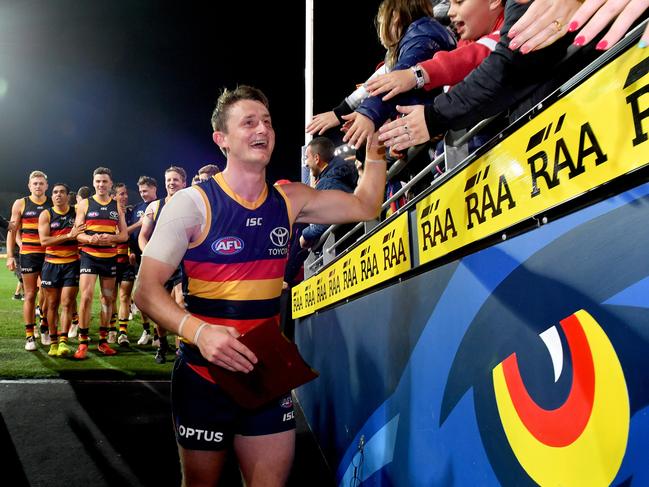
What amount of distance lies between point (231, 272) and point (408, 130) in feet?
3.69

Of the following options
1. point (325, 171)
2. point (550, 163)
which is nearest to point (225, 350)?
point (550, 163)

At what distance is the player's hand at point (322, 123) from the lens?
2531 mm

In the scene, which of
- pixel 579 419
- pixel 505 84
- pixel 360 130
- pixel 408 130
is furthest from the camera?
pixel 360 130

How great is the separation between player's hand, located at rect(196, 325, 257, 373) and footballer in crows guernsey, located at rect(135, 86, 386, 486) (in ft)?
0.80

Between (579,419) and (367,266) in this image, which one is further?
(367,266)

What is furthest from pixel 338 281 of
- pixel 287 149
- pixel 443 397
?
pixel 287 149

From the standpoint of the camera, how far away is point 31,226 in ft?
28.1

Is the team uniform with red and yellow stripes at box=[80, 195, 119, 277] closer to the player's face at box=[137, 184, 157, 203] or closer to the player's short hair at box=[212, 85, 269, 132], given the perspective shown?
the player's face at box=[137, 184, 157, 203]

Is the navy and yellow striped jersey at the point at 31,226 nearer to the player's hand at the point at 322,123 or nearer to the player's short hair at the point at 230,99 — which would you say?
the player's short hair at the point at 230,99

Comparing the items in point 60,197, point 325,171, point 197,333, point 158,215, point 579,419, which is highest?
point 60,197

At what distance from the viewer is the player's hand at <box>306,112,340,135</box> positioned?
253 centimetres

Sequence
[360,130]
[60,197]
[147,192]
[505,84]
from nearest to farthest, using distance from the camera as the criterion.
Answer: [505,84] < [360,130] < [60,197] < [147,192]

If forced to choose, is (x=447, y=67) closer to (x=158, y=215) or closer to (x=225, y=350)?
(x=225, y=350)

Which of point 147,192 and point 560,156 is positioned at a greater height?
point 147,192
